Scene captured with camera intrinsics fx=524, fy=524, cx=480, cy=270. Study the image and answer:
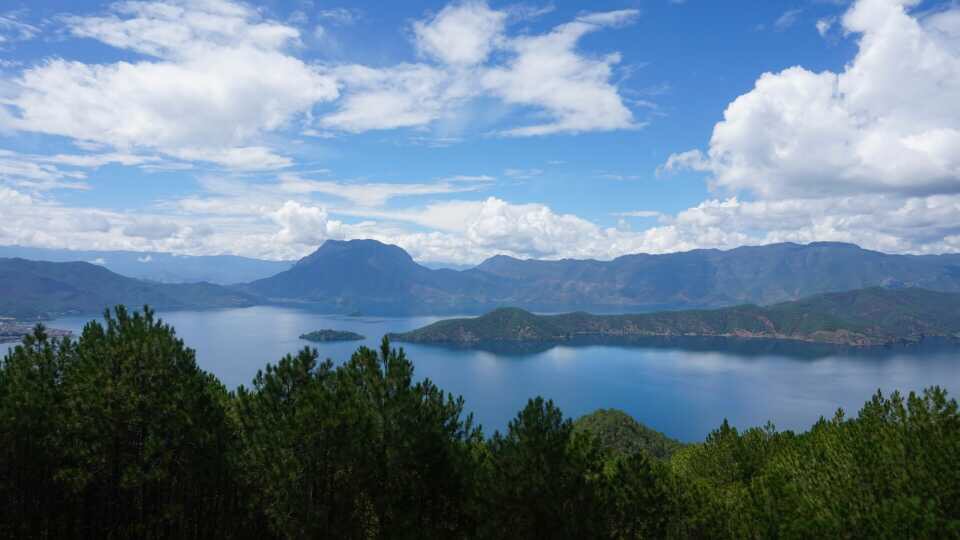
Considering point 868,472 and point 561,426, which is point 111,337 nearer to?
point 561,426

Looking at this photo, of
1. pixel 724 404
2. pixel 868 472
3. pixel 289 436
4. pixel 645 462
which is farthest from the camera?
pixel 724 404

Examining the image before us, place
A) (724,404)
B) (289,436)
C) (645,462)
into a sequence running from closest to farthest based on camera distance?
(289,436), (645,462), (724,404)

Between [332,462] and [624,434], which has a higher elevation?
[332,462]

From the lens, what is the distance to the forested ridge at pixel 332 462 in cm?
1884

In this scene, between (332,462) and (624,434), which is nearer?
(332,462)

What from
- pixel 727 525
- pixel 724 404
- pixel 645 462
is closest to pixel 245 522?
pixel 645 462

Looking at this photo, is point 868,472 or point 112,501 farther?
point 112,501

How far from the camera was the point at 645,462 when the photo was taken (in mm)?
21516

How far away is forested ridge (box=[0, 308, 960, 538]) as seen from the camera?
18.8 m

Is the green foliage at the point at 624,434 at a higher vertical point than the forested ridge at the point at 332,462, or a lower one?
lower

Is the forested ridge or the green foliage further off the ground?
the forested ridge

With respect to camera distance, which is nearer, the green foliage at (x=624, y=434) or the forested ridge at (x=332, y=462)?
the forested ridge at (x=332, y=462)

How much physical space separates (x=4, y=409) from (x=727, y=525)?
28.4m

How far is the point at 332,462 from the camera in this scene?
63.0 feet
